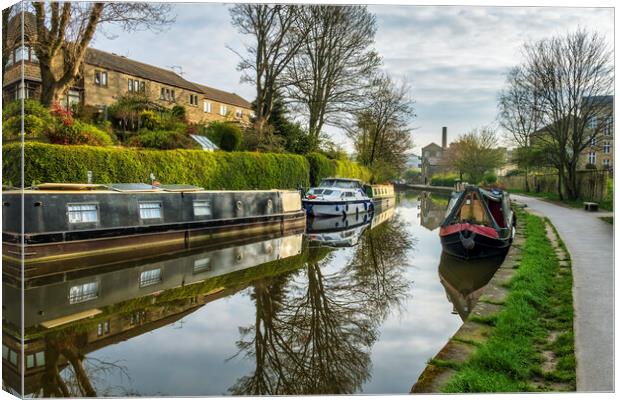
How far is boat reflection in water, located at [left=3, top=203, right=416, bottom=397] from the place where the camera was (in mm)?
3547

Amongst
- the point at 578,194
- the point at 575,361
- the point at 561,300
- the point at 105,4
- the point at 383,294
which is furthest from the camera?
the point at 578,194

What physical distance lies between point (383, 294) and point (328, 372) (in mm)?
3088

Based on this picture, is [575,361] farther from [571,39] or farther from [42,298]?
[42,298]

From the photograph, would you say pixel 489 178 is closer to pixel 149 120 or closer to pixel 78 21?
pixel 149 120

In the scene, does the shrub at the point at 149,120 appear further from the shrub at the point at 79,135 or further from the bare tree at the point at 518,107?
the bare tree at the point at 518,107

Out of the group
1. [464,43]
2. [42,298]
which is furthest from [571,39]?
[42,298]

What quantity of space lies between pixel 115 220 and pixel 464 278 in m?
6.13

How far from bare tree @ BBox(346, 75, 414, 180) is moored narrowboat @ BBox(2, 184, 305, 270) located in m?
3.54

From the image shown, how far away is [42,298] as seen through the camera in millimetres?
5859

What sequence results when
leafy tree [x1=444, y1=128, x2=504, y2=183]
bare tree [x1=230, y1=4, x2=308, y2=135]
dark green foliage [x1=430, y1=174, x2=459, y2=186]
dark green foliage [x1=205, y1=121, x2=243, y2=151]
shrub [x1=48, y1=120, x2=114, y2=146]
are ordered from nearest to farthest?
bare tree [x1=230, y1=4, x2=308, y2=135]
shrub [x1=48, y1=120, x2=114, y2=146]
leafy tree [x1=444, y1=128, x2=504, y2=183]
dark green foliage [x1=430, y1=174, x2=459, y2=186]
dark green foliage [x1=205, y1=121, x2=243, y2=151]

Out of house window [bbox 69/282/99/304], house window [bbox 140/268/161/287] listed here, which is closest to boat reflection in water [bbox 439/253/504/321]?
house window [bbox 140/268/161/287]

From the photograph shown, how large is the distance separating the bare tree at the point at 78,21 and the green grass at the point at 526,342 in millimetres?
4107

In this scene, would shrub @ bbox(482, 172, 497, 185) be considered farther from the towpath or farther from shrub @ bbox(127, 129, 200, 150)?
shrub @ bbox(127, 129, 200, 150)

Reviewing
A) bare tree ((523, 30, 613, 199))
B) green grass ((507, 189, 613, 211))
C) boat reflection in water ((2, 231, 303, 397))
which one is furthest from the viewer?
→ green grass ((507, 189, 613, 211))
